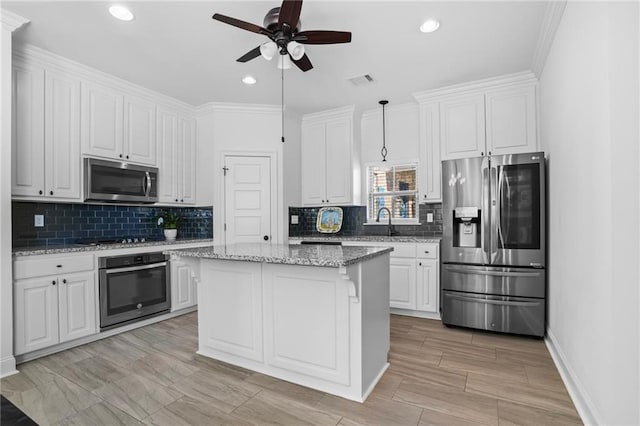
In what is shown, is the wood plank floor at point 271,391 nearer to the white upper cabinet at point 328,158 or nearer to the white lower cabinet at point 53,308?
the white lower cabinet at point 53,308

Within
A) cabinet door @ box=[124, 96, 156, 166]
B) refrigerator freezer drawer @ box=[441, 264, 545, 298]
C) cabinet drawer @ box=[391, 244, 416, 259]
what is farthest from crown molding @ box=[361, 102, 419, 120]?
cabinet door @ box=[124, 96, 156, 166]

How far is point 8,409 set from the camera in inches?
26.7

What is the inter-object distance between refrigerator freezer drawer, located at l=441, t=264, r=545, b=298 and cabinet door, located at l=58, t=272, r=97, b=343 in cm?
357

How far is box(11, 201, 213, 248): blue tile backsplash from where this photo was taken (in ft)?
10.6

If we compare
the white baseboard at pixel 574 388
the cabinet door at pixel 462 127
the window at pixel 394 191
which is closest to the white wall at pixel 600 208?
the white baseboard at pixel 574 388

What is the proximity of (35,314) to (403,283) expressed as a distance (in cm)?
360

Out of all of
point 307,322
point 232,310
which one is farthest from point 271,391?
point 232,310

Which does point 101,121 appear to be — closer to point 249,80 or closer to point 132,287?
point 249,80

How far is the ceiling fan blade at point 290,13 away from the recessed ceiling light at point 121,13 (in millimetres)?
1259

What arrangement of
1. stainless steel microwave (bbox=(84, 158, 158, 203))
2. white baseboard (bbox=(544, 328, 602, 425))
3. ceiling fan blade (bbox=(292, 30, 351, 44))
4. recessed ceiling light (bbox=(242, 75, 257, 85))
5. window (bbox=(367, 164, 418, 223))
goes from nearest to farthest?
white baseboard (bbox=(544, 328, 602, 425)) < ceiling fan blade (bbox=(292, 30, 351, 44)) < stainless steel microwave (bbox=(84, 158, 158, 203)) < recessed ceiling light (bbox=(242, 75, 257, 85)) < window (bbox=(367, 164, 418, 223))

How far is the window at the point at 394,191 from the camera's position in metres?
4.61

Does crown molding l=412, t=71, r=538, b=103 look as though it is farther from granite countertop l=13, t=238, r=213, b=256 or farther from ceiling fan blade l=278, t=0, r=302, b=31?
granite countertop l=13, t=238, r=213, b=256

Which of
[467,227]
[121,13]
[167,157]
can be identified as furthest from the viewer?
[167,157]

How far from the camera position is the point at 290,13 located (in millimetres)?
2020
